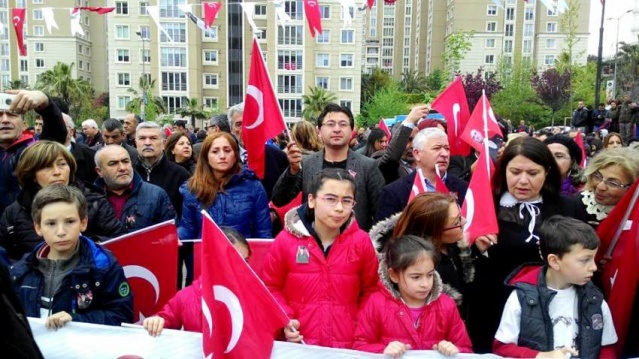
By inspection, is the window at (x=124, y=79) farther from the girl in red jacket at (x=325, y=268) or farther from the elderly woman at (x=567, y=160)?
the girl in red jacket at (x=325, y=268)

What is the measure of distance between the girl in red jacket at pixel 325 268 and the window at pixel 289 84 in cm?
5818

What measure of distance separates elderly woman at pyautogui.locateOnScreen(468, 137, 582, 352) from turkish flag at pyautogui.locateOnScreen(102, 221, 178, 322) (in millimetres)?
2027

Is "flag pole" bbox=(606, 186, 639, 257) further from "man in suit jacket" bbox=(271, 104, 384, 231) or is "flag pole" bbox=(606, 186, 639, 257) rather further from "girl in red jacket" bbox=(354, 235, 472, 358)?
"man in suit jacket" bbox=(271, 104, 384, 231)

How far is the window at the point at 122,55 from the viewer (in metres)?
61.1

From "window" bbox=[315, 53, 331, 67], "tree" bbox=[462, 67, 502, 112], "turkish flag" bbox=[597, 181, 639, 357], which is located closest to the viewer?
"turkish flag" bbox=[597, 181, 639, 357]

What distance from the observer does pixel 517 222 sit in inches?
Result: 133

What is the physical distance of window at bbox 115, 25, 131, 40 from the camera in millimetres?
59875

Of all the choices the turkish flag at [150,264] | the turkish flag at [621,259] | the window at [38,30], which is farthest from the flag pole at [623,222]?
the window at [38,30]

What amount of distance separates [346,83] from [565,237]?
59.3m

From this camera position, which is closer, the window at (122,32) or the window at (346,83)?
the window at (122,32)

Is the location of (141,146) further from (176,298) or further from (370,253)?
(370,253)

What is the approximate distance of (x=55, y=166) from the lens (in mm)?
3643

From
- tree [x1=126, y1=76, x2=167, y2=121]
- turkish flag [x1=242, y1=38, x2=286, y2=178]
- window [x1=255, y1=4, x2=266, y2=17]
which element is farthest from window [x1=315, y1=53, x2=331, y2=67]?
turkish flag [x1=242, y1=38, x2=286, y2=178]

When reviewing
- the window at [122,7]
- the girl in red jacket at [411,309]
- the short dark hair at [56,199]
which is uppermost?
the window at [122,7]
